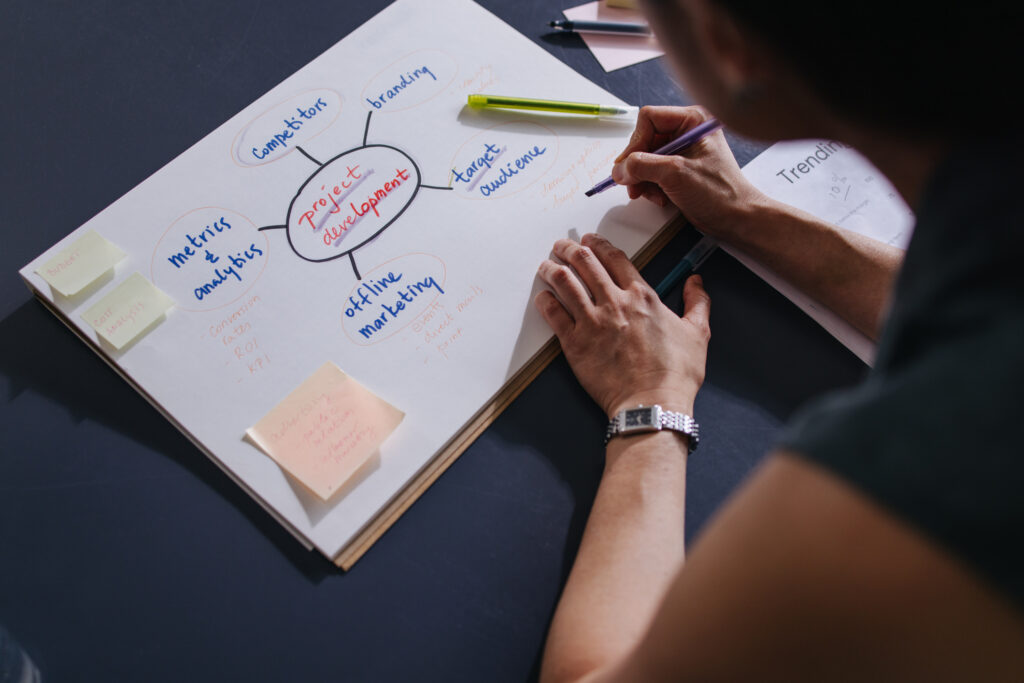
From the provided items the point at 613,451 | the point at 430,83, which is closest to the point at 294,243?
the point at 430,83

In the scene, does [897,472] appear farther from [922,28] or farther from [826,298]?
[826,298]

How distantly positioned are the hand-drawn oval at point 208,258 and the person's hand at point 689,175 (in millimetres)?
419

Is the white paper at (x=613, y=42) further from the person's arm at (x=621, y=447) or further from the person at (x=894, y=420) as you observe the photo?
the person at (x=894, y=420)

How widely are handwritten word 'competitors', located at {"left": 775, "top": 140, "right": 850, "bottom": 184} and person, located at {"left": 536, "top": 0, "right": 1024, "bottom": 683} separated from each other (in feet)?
1.35

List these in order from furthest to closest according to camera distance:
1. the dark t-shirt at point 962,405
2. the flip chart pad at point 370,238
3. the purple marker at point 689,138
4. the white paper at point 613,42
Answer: the white paper at point 613,42
the purple marker at point 689,138
the flip chart pad at point 370,238
the dark t-shirt at point 962,405

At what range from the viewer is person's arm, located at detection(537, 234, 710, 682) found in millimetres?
560

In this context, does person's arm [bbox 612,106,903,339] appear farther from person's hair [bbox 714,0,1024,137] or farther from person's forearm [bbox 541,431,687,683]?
person's hair [bbox 714,0,1024,137]

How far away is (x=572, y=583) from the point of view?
1.94 feet

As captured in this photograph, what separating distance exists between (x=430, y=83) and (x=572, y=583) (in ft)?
2.01

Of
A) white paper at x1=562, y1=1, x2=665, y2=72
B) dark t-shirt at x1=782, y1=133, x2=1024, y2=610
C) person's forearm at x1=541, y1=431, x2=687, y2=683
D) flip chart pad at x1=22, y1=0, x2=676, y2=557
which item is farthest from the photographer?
white paper at x1=562, y1=1, x2=665, y2=72

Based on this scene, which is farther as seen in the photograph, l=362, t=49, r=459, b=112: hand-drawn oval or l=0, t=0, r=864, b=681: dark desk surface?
l=362, t=49, r=459, b=112: hand-drawn oval

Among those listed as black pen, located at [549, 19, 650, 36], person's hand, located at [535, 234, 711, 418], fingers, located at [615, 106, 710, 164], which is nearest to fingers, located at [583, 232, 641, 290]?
person's hand, located at [535, 234, 711, 418]

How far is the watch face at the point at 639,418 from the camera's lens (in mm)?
645

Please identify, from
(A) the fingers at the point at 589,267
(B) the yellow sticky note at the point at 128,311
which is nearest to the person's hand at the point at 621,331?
(A) the fingers at the point at 589,267
